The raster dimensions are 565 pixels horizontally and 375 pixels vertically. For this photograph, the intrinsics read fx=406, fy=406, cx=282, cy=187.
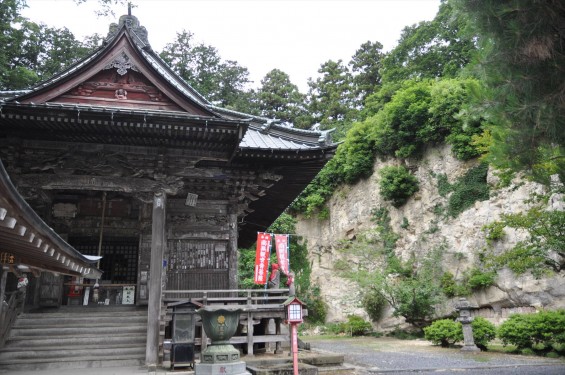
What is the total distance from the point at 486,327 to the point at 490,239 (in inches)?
262

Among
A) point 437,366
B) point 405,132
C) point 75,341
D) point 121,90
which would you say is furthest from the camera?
point 405,132

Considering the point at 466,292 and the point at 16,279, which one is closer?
the point at 16,279

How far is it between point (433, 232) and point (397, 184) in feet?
13.0

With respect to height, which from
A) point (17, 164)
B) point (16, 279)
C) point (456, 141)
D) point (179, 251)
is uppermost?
point (456, 141)

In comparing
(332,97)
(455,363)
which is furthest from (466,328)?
(332,97)

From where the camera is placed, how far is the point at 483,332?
15.2 metres

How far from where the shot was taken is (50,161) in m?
9.88

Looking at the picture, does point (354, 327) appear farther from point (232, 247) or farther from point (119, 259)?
point (119, 259)

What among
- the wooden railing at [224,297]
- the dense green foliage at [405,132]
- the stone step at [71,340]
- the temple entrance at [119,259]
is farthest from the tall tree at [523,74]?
the dense green foliage at [405,132]

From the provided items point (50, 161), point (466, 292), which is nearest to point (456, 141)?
point (466, 292)

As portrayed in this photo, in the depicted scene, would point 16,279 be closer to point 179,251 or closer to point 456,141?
point 179,251

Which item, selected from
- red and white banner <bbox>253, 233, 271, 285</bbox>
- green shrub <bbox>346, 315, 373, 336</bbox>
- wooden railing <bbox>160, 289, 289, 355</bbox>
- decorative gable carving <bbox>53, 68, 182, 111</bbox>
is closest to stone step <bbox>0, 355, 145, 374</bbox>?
wooden railing <bbox>160, 289, 289, 355</bbox>

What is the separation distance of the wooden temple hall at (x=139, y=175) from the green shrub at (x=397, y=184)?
562 inches

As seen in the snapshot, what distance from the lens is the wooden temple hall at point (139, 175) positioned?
938cm
